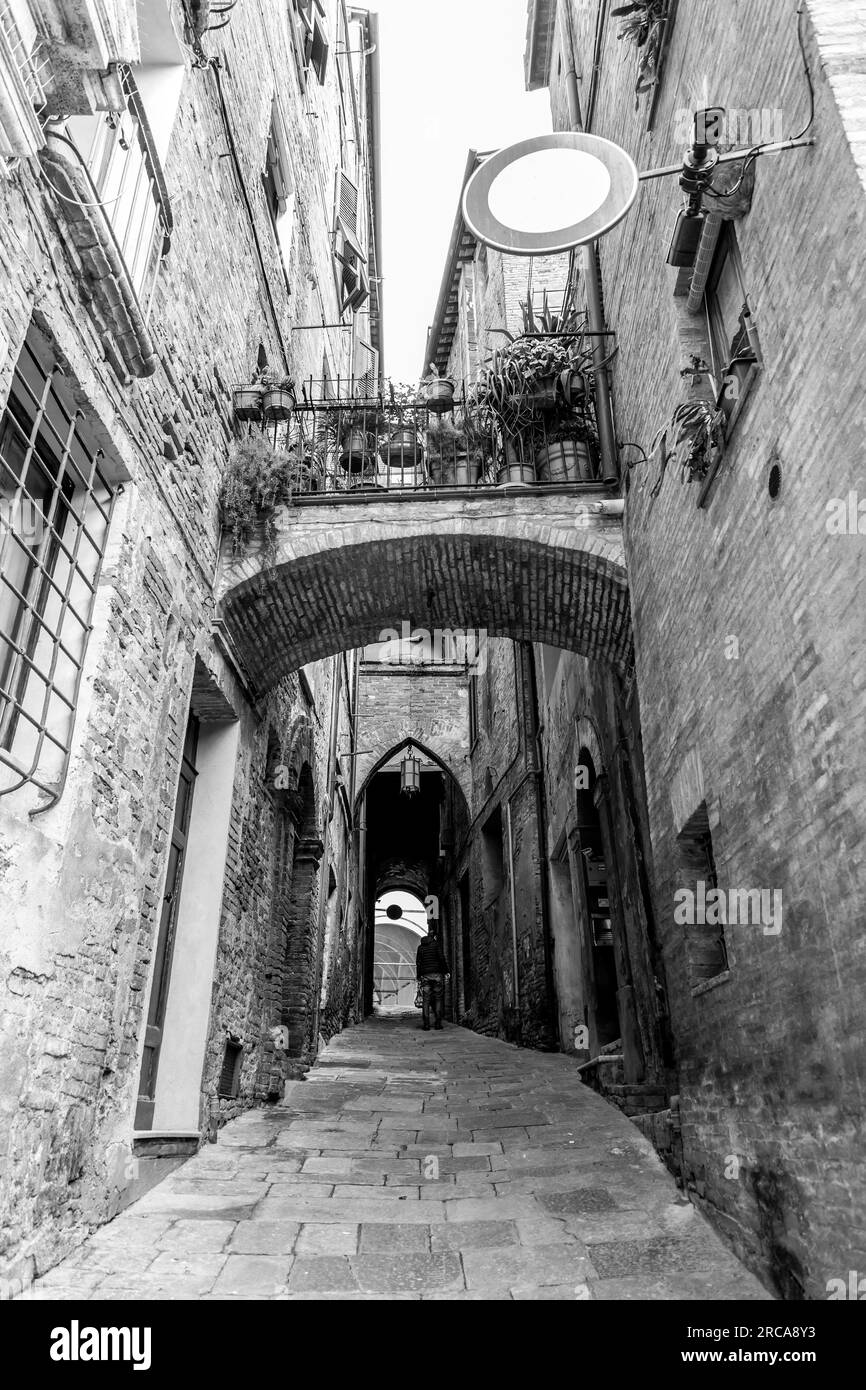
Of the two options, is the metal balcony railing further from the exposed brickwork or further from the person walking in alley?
the exposed brickwork

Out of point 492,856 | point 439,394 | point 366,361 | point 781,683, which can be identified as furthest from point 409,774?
point 781,683

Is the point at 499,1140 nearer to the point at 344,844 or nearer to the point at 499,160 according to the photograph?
the point at 499,160

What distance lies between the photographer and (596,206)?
3381 millimetres

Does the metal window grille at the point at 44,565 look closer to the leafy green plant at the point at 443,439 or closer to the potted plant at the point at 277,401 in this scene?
the potted plant at the point at 277,401

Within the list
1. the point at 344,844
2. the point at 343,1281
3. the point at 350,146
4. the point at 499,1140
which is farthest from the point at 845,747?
the point at 350,146

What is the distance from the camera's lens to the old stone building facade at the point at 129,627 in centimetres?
361

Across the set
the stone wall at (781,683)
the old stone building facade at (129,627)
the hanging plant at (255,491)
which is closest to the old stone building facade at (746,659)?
the stone wall at (781,683)

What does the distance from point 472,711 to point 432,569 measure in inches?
467

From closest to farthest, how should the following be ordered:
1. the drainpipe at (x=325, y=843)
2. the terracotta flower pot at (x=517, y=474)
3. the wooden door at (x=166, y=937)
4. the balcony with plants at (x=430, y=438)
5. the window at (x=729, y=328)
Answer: the window at (x=729, y=328)
the wooden door at (x=166, y=937)
the balcony with plants at (x=430, y=438)
the terracotta flower pot at (x=517, y=474)
the drainpipe at (x=325, y=843)

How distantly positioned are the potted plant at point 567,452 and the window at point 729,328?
2.20m

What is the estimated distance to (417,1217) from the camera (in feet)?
15.2

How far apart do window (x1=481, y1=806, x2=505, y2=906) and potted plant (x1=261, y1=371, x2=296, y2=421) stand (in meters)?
9.07

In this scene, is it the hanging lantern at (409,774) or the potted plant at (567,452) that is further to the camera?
the hanging lantern at (409,774)

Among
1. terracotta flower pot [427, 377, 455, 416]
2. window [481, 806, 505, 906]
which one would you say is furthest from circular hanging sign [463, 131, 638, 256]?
window [481, 806, 505, 906]
